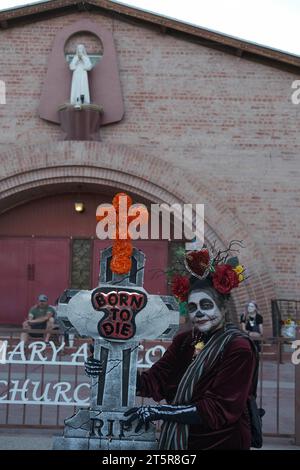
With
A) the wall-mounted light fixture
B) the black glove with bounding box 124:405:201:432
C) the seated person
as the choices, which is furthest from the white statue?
the black glove with bounding box 124:405:201:432

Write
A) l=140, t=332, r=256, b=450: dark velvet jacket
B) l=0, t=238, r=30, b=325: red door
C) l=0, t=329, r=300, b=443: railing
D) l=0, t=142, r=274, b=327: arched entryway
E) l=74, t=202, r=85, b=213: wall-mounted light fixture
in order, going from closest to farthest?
1. l=140, t=332, r=256, b=450: dark velvet jacket
2. l=0, t=329, r=300, b=443: railing
3. l=0, t=142, r=274, b=327: arched entryway
4. l=74, t=202, r=85, b=213: wall-mounted light fixture
5. l=0, t=238, r=30, b=325: red door

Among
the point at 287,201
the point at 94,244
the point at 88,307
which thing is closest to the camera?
the point at 88,307

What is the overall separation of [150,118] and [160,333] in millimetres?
10504

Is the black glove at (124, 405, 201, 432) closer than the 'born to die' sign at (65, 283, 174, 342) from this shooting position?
Yes

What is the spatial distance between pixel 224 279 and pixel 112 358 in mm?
826

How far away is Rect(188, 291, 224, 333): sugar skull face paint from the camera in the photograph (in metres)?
3.64

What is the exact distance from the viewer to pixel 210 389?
343 cm

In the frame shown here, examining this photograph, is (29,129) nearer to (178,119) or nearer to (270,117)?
(178,119)

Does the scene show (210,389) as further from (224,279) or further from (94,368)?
(94,368)

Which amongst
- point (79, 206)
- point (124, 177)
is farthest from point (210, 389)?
point (79, 206)

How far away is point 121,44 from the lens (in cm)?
1402

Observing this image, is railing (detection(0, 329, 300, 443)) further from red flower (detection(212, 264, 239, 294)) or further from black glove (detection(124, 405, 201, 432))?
red flower (detection(212, 264, 239, 294))

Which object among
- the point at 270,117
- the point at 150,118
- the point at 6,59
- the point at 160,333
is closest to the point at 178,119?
the point at 150,118

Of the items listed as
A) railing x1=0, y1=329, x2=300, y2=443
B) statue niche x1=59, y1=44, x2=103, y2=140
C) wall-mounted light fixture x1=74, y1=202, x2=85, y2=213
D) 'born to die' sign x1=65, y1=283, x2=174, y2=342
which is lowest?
railing x1=0, y1=329, x2=300, y2=443
